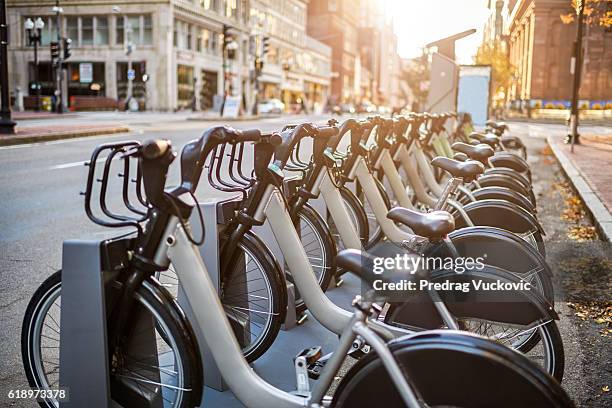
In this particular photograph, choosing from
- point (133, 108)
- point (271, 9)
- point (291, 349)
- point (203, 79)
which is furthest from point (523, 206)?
point (271, 9)

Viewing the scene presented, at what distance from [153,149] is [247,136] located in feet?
2.85

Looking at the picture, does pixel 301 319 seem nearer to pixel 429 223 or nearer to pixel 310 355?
pixel 310 355

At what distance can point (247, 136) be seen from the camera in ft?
11.6

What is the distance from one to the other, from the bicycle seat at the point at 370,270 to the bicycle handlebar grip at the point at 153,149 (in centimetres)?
79

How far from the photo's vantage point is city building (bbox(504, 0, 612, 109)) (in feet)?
253

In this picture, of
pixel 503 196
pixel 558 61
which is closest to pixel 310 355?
pixel 503 196

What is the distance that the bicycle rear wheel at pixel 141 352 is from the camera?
284 cm

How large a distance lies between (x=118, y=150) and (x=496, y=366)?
1.71 metres

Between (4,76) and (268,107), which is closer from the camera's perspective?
(4,76)

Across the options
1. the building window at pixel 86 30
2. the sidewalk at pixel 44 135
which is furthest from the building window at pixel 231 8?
the sidewalk at pixel 44 135

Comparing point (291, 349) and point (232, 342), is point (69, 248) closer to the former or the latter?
point (232, 342)

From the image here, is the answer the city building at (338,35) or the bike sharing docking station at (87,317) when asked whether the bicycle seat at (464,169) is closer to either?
the bike sharing docking station at (87,317)

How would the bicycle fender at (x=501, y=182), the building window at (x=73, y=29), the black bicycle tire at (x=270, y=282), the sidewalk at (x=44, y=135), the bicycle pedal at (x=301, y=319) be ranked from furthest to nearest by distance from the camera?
1. the building window at (x=73, y=29)
2. the sidewalk at (x=44, y=135)
3. the bicycle fender at (x=501, y=182)
4. the bicycle pedal at (x=301, y=319)
5. the black bicycle tire at (x=270, y=282)

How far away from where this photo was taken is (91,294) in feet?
9.50
